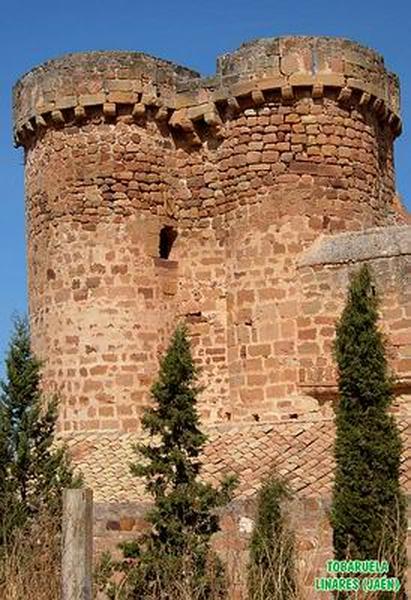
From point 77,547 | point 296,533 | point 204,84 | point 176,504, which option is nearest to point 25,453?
point 176,504

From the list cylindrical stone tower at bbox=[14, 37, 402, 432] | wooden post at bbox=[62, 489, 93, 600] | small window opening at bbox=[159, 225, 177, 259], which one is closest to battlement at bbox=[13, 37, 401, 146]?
cylindrical stone tower at bbox=[14, 37, 402, 432]

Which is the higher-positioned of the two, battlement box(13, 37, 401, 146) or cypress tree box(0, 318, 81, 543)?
battlement box(13, 37, 401, 146)

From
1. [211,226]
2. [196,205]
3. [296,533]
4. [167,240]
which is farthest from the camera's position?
[167,240]

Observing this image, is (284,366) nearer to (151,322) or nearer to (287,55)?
(151,322)

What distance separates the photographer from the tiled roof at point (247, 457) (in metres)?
12.0

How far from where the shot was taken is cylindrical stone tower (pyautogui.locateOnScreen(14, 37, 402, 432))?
14141 millimetres

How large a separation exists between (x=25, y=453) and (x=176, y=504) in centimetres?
195

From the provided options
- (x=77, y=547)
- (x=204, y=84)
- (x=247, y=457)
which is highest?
(x=204, y=84)

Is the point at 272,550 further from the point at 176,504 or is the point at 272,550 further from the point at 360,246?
the point at 360,246

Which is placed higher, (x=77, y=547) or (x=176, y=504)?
(x=176, y=504)

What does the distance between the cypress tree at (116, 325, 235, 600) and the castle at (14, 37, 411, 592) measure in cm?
236

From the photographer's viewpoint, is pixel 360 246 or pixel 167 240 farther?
pixel 167 240

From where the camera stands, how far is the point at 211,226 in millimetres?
14984

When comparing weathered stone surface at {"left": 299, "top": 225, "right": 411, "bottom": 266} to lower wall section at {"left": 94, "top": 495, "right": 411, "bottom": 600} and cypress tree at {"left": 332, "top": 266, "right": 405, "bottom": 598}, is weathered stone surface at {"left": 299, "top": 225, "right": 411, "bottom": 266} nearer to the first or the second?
cypress tree at {"left": 332, "top": 266, "right": 405, "bottom": 598}
